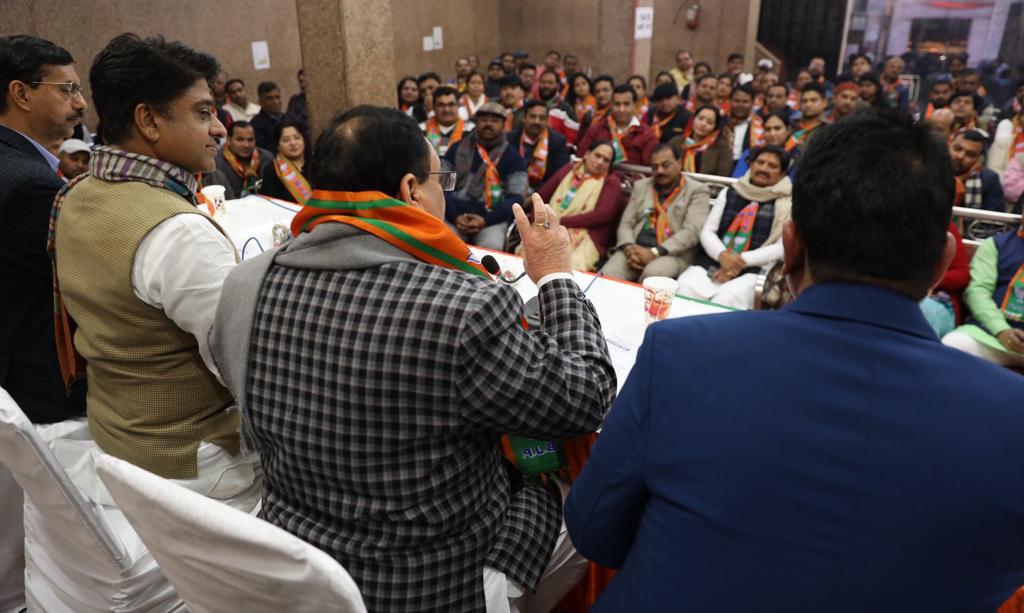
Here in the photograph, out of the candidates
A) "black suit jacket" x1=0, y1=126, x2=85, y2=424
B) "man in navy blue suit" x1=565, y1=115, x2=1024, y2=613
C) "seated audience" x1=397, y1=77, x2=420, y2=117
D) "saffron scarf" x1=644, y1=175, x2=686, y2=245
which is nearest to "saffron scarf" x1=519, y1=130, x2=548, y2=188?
"saffron scarf" x1=644, y1=175, x2=686, y2=245

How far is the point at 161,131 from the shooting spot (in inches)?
62.4

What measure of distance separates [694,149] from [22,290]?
4393mm

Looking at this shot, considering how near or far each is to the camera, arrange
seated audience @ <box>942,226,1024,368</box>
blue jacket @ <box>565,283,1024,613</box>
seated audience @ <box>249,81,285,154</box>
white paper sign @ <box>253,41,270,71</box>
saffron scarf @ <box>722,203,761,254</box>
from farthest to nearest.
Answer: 1. white paper sign @ <box>253,41,270,71</box>
2. seated audience @ <box>249,81,285,154</box>
3. saffron scarf @ <box>722,203,761,254</box>
4. seated audience @ <box>942,226,1024,368</box>
5. blue jacket @ <box>565,283,1024,613</box>

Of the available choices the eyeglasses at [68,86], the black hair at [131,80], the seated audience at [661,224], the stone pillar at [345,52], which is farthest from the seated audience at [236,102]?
the black hair at [131,80]

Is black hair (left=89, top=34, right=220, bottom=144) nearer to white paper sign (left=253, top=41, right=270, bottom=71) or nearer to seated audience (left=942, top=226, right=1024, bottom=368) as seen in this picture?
seated audience (left=942, top=226, right=1024, bottom=368)

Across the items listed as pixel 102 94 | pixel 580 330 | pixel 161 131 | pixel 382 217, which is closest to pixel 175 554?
pixel 382 217

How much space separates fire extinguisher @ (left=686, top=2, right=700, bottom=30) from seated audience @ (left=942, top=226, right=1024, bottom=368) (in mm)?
9286

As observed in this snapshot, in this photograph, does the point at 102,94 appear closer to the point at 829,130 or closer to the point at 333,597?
the point at 333,597

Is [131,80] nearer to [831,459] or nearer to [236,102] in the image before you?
[831,459]

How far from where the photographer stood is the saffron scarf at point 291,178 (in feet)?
13.3

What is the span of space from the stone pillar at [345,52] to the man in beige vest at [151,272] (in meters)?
2.92

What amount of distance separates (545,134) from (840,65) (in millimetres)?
8078

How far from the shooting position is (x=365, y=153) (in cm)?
128

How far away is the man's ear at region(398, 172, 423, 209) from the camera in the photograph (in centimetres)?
132
